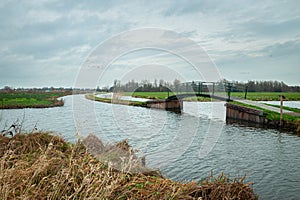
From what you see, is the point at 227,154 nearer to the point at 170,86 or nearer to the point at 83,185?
the point at 83,185

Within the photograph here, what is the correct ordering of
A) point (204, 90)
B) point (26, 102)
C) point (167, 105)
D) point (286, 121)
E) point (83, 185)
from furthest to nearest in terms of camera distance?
point (26, 102), point (167, 105), point (204, 90), point (286, 121), point (83, 185)

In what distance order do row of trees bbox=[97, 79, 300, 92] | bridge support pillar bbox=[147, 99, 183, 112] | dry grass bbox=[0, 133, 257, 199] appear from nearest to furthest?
1. dry grass bbox=[0, 133, 257, 199]
2. row of trees bbox=[97, 79, 300, 92]
3. bridge support pillar bbox=[147, 99, 183, 112]

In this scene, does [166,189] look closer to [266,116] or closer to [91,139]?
[91,139]

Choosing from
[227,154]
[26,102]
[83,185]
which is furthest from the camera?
[26,102]

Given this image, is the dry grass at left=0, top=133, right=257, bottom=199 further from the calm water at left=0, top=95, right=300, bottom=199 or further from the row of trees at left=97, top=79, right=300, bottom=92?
the row of trees at left=97, top=79, right=300, bottom=92

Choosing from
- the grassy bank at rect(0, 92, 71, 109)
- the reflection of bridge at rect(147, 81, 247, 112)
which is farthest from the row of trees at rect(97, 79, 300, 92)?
the grassy bank at rect(0, 92, 71, 109)

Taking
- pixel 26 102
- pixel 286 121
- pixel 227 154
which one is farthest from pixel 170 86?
pixel 26 102

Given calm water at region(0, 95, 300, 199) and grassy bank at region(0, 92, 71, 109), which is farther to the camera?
grassy bank at region(0, 92, 71, 109)

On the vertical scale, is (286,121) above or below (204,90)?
below

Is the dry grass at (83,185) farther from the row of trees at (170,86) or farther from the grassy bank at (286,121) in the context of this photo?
the grassy bank at (286,121)

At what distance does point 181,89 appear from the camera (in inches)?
937

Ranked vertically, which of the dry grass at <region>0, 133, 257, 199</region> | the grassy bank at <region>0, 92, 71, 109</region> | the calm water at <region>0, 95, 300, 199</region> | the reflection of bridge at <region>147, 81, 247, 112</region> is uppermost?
the reflection of bridge at <region>147, 81, 247, 112</region>

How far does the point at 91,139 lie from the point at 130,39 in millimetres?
3015

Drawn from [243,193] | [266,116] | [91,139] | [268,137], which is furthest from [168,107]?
[243,193]
